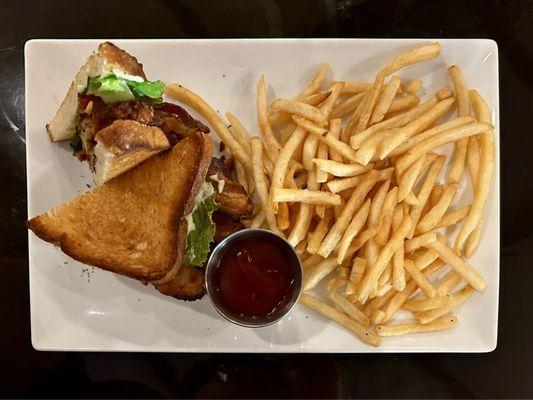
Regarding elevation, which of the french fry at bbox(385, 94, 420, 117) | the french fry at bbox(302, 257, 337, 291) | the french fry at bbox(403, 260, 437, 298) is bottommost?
the french fry at bbox(403, 260, 437, 298)

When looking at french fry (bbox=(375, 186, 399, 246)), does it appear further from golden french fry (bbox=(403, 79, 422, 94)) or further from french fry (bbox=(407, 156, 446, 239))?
golden french fry (bbox=(403, 79, 422, 94))

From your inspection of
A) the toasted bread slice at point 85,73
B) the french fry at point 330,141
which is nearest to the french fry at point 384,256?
the french fry at point 330,141

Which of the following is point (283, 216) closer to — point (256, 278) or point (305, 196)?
point (305, 196)

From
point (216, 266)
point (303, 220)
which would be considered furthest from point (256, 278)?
point (303, 220)

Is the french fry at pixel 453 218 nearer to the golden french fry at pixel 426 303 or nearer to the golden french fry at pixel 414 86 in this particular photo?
the golden french fry at pixel 426 303

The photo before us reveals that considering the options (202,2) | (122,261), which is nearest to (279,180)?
(122,261)

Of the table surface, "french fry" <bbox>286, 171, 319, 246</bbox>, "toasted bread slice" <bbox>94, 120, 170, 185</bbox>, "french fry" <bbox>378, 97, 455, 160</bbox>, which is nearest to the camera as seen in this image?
"toasted bread slice" <bbox>94, 120, 170, 185</bbox>

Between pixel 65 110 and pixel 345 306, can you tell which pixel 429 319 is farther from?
pixel 65 110

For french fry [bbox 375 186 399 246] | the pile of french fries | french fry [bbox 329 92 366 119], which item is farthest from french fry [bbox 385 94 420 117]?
french fry [bbox 375 186 399 246]
